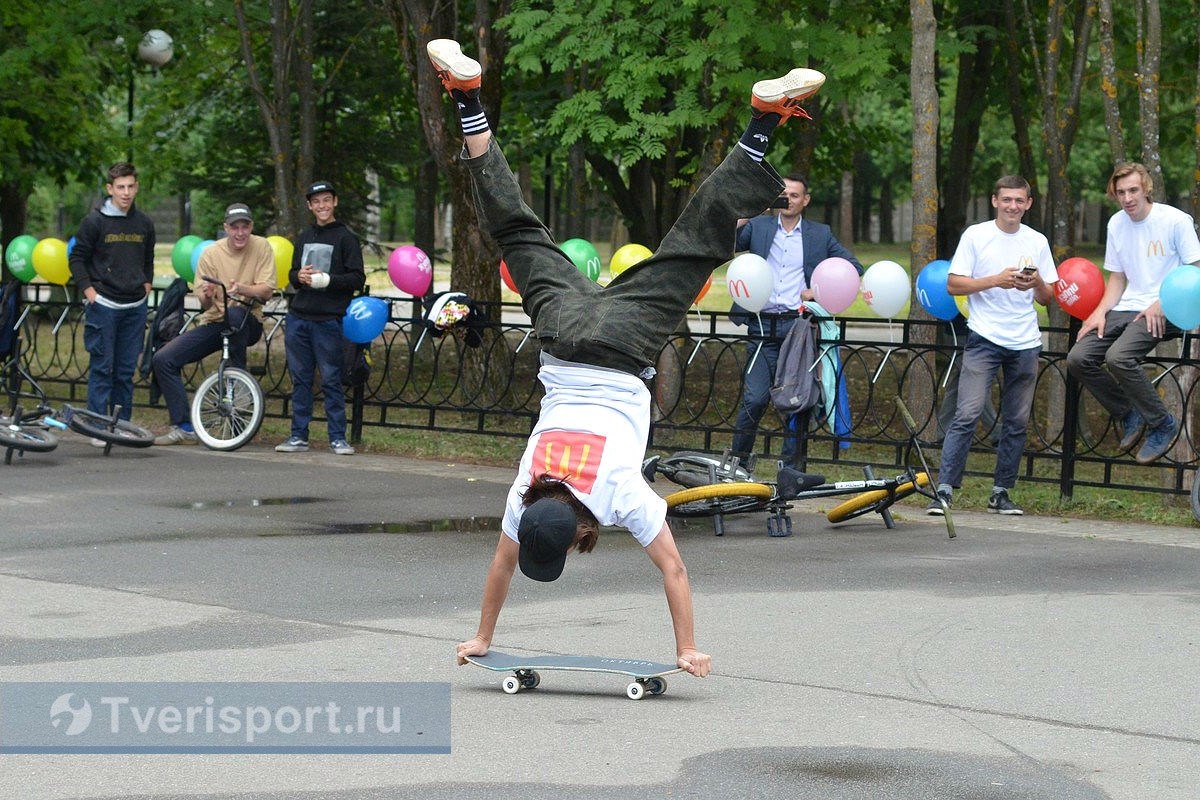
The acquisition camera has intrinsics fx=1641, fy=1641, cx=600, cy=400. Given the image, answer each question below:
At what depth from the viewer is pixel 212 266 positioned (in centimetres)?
1323

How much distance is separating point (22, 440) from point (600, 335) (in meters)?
7.33

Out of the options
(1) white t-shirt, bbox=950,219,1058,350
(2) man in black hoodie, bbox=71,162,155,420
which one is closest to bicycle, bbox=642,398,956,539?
(1) white t-shirt, bbox=950,219,1058,350

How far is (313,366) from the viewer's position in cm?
1309

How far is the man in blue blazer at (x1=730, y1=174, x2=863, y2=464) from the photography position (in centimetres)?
1130

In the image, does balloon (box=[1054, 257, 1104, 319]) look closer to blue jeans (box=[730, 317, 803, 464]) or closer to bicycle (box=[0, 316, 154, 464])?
blue jeans (box=[730, 317, 803, 464])

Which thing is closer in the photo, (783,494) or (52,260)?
(783,494)

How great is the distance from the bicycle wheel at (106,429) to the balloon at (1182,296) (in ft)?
24.3

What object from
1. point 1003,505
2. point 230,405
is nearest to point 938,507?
point 1003,505

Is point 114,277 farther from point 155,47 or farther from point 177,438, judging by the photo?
point 155,47

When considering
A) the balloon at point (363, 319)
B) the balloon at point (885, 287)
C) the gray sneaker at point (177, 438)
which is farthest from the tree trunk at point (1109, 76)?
the gray sneaker at point (177, 438)

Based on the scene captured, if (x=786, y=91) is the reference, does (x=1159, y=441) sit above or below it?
below

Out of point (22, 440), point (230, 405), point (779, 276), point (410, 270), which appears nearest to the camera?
point (779, 276)

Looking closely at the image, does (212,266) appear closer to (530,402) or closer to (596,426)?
(530,402)

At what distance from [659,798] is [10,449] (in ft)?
28.0
